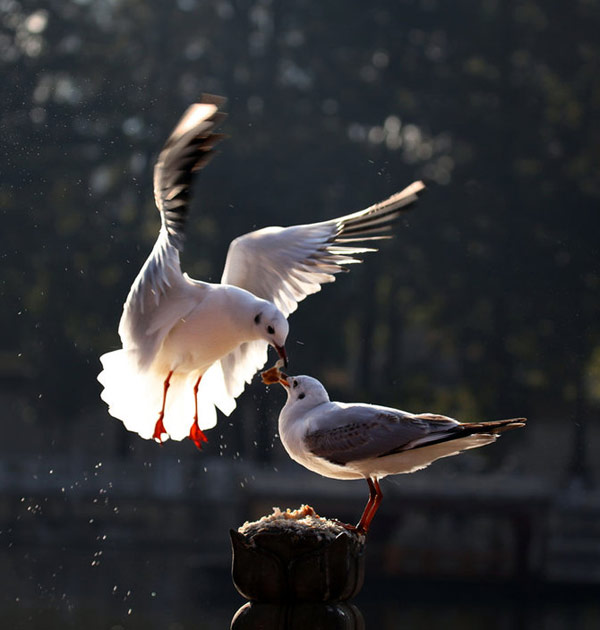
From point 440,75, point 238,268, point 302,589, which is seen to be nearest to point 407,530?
point 440,75

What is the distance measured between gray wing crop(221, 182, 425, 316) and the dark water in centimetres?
735

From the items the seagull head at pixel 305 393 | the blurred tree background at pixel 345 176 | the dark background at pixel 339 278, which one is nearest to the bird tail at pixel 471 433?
the seagull head at pixel 305 393

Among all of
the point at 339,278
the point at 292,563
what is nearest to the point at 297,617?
the point at 292,563

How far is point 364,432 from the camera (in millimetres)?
2848

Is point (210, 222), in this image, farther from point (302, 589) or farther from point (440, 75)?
point (302, 589)

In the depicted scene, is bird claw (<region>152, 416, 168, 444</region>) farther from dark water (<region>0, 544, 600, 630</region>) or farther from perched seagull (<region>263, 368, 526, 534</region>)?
dark water (<region>0, 544, 600, 630</region>)

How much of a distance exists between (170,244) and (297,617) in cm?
107

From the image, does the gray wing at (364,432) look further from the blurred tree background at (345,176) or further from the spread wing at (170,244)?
the blurred tree background at (345,176)

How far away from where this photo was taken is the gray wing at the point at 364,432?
2.82 meters

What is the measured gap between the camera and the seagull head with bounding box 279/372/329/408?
114 inches

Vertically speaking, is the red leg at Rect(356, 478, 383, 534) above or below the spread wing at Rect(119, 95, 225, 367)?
below

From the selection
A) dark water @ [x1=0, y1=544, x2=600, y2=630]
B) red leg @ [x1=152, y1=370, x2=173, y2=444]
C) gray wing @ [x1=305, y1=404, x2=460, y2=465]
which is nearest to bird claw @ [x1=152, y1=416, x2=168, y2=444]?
red leg @ [x1=152, y1=370, x2=173, y2=444]

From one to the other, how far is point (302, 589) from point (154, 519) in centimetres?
1018

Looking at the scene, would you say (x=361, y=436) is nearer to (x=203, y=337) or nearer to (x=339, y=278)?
(x=203, y=337)
